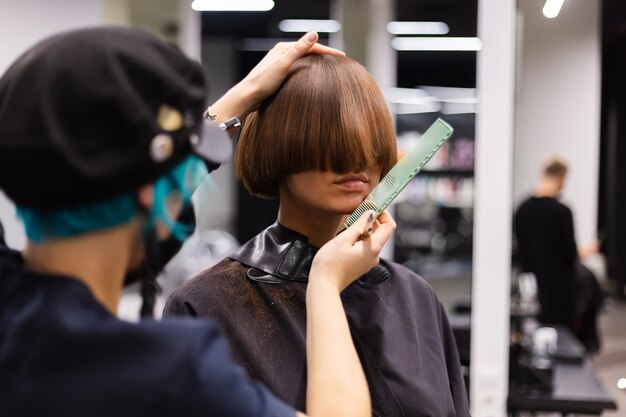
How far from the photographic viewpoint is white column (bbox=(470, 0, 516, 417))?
2467 mm

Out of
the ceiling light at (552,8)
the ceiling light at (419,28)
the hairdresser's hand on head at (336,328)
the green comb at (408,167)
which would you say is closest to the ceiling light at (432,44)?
the ceiling light at (419,28)

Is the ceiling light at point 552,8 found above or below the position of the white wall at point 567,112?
above

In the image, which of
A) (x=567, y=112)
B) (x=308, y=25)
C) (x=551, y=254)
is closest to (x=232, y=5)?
(x=308, y=25)

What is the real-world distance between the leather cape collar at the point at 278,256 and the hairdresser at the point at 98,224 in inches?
14.5

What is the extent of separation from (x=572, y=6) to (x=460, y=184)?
140 inches

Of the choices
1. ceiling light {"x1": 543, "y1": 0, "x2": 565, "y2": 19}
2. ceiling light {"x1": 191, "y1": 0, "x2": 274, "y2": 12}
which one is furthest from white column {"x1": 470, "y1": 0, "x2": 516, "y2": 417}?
ceiling light {"x1": 191, "y1": 0, "x2": 274, "y2": 12}

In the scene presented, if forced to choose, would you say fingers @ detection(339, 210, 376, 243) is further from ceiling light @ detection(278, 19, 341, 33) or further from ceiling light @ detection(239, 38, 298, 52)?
ceiling light @ detection(239, 38, 298, 52)

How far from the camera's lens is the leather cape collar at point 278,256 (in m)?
1.12

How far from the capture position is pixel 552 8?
2.56 m

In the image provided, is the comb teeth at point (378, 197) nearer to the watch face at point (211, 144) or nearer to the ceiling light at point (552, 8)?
the watch face at point (211, 144)

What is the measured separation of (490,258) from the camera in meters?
2.53

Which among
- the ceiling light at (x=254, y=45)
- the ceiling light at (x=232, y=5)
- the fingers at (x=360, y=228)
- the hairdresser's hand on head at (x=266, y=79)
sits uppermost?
the ceiling light at (x=232, y=5)

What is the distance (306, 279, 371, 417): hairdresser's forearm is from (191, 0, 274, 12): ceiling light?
12.9ft

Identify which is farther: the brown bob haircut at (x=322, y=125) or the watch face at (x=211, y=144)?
the brown bob haircut at (x=322, y=125)
